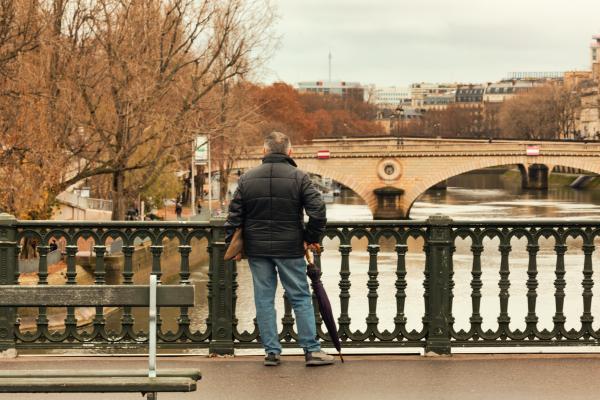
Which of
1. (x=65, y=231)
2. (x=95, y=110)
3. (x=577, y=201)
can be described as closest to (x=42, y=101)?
(x=95, y=110)

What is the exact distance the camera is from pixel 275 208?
27.6ft

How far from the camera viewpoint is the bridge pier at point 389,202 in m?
72.8

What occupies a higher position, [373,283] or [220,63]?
[220,63]

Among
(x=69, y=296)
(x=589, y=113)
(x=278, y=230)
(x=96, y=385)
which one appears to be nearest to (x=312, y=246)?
(x=278, y=230)

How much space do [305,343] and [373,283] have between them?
86 centimetres

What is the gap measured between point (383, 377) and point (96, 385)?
8.68 ft

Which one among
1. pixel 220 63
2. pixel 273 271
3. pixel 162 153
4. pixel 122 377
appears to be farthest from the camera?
pixel 220 63

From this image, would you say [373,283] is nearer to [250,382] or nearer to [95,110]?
[250,382]

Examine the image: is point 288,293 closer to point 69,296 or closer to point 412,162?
point 69,296

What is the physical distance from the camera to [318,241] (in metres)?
8.44

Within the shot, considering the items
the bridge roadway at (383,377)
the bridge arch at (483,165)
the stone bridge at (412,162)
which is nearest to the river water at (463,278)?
the bridge arch at (483,165)

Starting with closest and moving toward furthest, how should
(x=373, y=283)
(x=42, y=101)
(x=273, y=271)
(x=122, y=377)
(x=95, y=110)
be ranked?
(x=122, y=377) < (x=273, y=271) < (x=373, y=283) < (x=42, y=101) < (x=95, y=110)

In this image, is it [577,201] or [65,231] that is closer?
[65,231]

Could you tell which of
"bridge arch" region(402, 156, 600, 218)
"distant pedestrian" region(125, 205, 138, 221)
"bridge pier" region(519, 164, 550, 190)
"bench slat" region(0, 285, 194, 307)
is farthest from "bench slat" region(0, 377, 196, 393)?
"bridge pier" region(519, 164, 550, 190)
